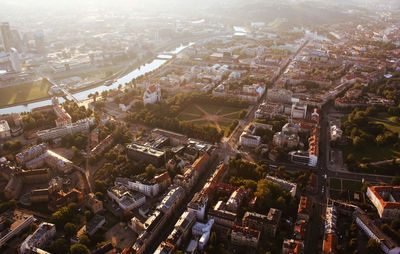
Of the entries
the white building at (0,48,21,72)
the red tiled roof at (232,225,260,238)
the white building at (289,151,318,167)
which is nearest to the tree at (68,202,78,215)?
the red tiled roof at (232,225,260,238)

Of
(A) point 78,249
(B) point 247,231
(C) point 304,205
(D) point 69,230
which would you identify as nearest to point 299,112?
(C) point 304,205

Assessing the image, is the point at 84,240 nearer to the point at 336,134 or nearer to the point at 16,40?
the point at 336,134

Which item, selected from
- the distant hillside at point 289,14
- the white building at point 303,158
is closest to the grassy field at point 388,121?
the white building at point 303,158

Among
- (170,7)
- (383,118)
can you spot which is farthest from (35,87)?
(170,7)

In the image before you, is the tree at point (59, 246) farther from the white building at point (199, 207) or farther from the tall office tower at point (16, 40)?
the tall office tower at point (16, 40)

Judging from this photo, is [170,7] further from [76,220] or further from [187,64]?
[76,220]
